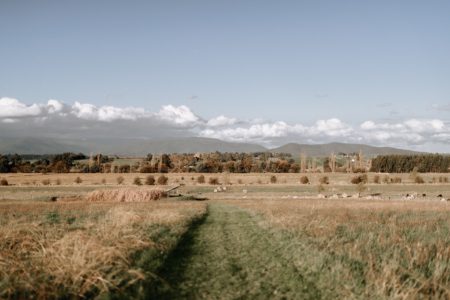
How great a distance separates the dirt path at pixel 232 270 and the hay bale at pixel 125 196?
96.1 ft

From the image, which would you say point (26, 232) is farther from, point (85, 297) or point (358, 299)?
point (358, 299)

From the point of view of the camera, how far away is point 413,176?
91.2 m

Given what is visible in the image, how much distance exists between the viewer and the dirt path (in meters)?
9.48

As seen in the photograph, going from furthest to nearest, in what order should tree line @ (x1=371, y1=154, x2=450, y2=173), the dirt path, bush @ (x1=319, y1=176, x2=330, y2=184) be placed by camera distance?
tree line @ (x1=371, y1=154, x2=450, y2=173) → bush @ (x1=319, y1=176, x2=330, y2=184) → the dirt path

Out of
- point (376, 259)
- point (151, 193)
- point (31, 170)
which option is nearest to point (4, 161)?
point (31, 170)

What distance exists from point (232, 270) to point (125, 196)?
36.1 m

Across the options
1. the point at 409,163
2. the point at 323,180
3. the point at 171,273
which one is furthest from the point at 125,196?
the point at 409,163

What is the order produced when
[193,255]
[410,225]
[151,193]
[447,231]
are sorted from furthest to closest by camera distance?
[151,193] → [410,225] → [447,231] → [193,255]

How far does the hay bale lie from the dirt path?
2929cm

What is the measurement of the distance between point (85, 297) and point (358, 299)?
538 cm

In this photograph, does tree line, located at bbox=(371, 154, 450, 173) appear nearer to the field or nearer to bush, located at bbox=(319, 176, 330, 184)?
bush, located at bbox=(319, 176, 330, 184)

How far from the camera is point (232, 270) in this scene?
11367mm

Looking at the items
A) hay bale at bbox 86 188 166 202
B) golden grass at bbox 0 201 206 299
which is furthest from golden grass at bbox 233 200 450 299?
hay bale at bbox 86 188 166 202

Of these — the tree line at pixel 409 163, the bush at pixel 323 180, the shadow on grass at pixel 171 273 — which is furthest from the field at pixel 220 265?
the tree line at pixel 409 163
